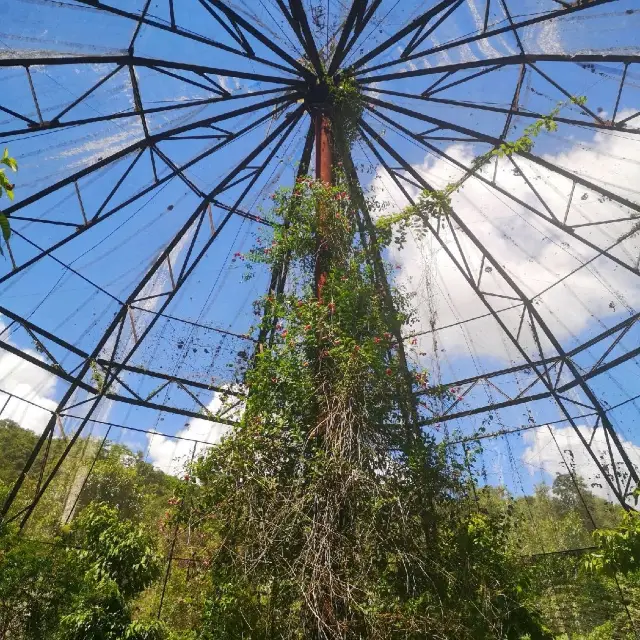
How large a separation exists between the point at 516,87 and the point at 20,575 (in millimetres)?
12569

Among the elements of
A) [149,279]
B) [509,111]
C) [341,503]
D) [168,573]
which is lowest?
[168,573]

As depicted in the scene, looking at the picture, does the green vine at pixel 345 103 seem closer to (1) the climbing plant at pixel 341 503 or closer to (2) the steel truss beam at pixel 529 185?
(2) the steel truss beam at pixel 529 185

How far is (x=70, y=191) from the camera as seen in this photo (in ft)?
31.3

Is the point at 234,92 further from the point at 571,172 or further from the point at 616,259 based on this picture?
the point at 616,259

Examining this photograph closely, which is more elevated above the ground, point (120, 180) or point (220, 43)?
point (220, 43)

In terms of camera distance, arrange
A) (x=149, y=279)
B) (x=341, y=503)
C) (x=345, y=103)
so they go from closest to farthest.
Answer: (x=341, y=503), (x=345, y=103), (x=149, y=279)

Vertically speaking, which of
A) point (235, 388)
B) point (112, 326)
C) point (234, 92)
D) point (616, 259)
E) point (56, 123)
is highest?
point (234, 92)

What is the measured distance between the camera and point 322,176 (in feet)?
29.2

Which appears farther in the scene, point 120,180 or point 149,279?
point 149,279

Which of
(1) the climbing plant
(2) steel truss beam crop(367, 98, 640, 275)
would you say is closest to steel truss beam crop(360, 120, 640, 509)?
(2) steel truss beam crop(367, 98, 640, 275)

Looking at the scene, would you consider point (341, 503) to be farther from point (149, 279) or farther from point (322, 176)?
point (149, 279)

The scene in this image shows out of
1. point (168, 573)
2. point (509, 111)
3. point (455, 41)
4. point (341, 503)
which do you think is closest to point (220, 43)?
point (455, 41)

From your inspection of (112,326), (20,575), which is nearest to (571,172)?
(112,326)

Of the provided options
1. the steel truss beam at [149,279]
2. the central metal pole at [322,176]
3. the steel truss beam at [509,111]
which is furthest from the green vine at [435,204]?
the steel truss beam at [149,279]
